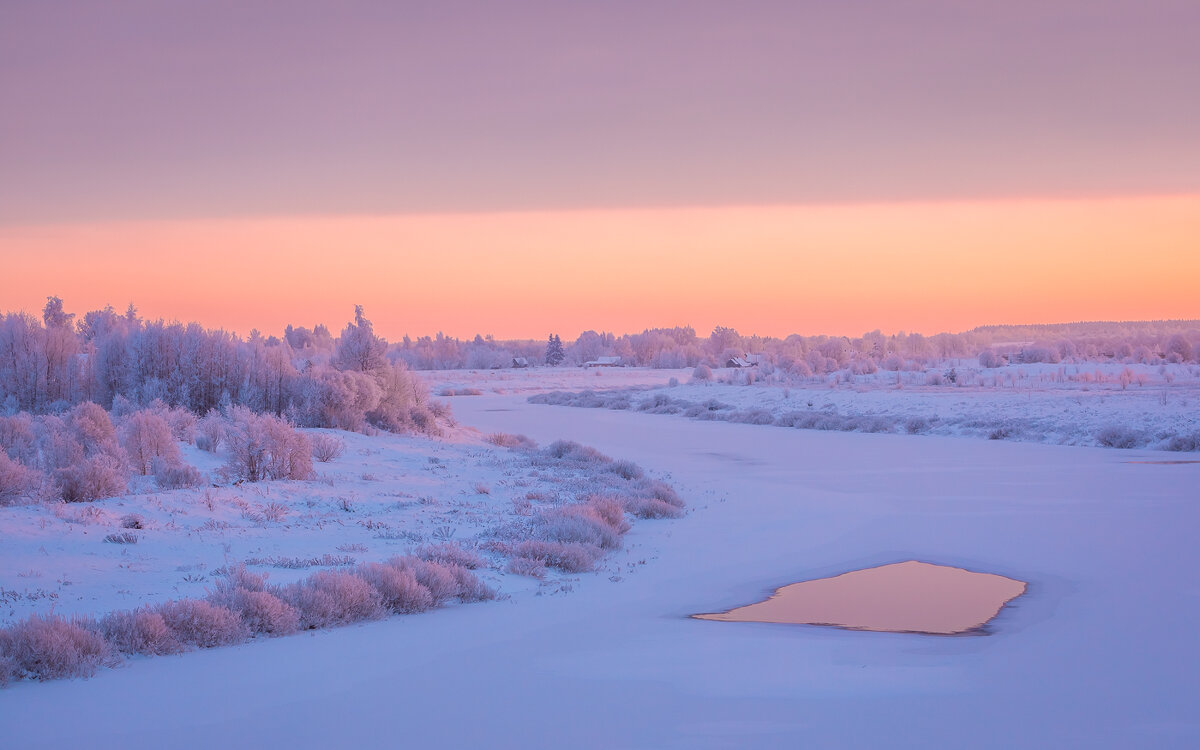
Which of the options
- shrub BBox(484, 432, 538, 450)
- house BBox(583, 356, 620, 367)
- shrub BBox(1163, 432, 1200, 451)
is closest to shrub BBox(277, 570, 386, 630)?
shrub BBox(484, 432, 538, 450)

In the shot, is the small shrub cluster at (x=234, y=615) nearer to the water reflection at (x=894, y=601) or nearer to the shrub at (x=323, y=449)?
the water reflection at (x=894, y=601)

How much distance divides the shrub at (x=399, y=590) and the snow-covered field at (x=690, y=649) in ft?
0.52

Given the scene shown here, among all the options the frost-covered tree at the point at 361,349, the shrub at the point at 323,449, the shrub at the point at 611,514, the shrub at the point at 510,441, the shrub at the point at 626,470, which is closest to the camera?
the shrub at the point at 611,514

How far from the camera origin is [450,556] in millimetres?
8688

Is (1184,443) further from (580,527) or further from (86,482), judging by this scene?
(86,482)

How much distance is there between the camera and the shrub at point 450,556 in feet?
28.3

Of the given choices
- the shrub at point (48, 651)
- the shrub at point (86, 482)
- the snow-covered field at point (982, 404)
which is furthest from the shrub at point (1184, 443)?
the shrub at point (48, 651)

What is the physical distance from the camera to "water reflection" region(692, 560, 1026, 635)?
7.33 meters

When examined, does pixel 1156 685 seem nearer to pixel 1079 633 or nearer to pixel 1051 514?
pixel 1079 633

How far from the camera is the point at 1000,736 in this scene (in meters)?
4.80

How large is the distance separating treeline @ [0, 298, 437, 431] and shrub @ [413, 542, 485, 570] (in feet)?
43.8

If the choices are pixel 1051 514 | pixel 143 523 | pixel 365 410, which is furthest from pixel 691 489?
pixel 365 410

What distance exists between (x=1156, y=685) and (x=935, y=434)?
23.6m

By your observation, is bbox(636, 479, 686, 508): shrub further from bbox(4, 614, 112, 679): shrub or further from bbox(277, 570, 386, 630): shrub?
bbox(4, 614, 112, 679): shrub
